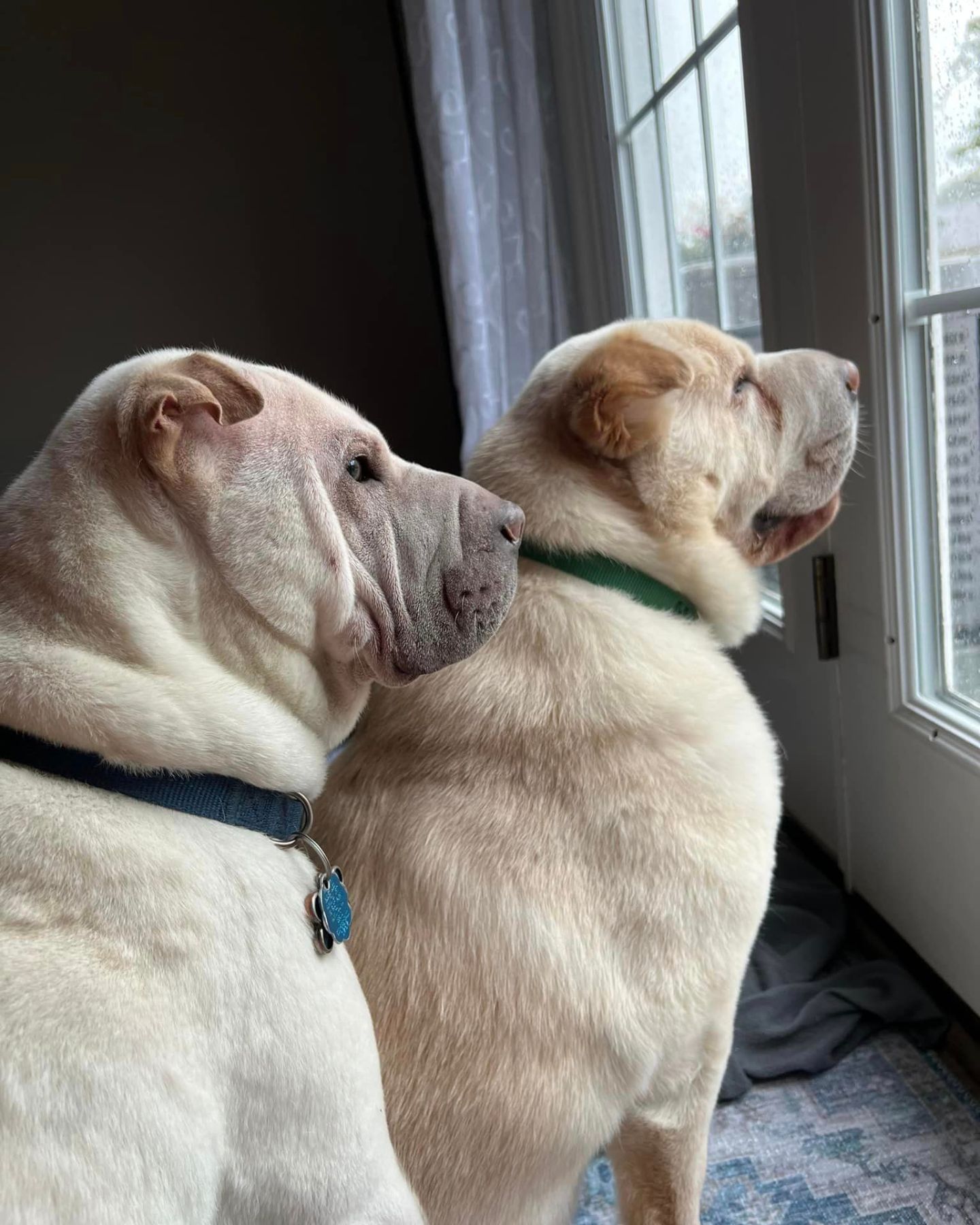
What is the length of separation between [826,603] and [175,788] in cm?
101

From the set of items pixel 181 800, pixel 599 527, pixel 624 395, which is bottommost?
pixel 181 800

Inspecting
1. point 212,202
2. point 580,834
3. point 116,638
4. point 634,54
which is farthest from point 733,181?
point 212,202

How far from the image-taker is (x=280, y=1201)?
27.2 inches

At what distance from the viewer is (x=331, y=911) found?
0.77m

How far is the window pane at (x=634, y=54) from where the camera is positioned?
70.8 inches

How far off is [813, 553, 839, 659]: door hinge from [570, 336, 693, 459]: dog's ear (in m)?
0.55

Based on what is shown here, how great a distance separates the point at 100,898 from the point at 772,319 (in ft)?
3.97

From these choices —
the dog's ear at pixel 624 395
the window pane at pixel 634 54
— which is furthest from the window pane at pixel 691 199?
the dog's ear at pixel 624 395

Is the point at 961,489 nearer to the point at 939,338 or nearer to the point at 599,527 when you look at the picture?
the point at 939,338

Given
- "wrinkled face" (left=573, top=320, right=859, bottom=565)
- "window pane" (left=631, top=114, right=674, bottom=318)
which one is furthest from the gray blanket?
"window pane" (left=631, top=114, right=674, bottom=318)

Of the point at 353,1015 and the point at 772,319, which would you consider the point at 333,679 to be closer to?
the point at 353,1015

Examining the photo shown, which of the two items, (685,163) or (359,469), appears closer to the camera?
(359,469)

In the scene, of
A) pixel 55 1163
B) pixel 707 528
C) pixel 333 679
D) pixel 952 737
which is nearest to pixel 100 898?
pixel 55 1163

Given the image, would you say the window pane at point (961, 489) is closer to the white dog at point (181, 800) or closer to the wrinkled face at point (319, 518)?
the wrinkled face at point (319, 518)
